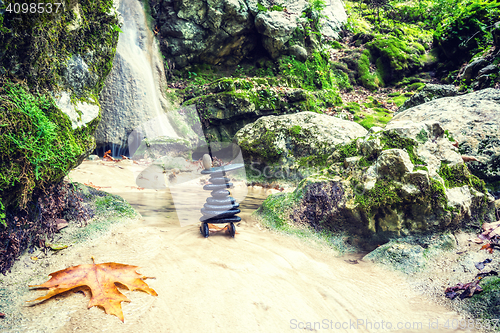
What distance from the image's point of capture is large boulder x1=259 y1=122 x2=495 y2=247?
9.45ft

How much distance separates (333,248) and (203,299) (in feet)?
5.83

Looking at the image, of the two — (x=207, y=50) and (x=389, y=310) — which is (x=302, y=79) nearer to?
(x=207, y=50)

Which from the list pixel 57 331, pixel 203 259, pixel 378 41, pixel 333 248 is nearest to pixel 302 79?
pixel 378 41

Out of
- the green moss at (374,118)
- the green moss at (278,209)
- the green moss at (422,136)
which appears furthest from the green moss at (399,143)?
the green moss at (374,118)

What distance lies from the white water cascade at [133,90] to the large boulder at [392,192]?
5.99 metres

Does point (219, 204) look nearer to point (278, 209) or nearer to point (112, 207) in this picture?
point (278, 209)

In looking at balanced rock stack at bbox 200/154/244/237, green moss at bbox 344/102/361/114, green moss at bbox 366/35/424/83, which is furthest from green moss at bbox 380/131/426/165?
green moss at bbox 366/35/424/83

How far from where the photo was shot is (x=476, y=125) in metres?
4.32

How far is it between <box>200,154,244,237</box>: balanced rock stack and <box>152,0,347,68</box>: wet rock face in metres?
8.58

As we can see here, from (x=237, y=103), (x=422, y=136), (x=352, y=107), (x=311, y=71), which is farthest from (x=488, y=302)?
(x=311, y=71)

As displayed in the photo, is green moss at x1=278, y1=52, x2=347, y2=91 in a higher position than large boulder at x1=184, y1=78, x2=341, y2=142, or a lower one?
higher

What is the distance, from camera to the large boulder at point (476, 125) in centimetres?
393

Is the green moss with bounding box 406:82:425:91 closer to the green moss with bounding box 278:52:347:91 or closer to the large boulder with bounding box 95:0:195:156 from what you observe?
the green moss with bounding box 278:52:347:91
